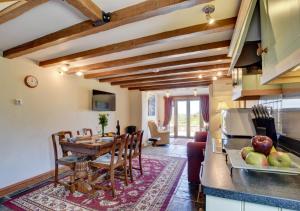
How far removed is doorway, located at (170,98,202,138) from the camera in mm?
8469

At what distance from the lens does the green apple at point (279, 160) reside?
0.93m

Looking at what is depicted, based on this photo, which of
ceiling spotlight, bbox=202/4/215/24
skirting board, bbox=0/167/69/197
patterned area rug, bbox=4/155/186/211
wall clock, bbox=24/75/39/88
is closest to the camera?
ceiling spotlight, bbox=202/4/215/24

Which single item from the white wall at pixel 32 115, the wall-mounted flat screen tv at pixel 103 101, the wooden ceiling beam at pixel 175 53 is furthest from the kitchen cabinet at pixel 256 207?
the wall-mounted flat screen tv at pixel 103 101

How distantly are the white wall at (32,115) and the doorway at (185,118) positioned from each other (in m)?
5.38

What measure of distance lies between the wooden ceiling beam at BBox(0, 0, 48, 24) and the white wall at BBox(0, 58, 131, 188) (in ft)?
4.91

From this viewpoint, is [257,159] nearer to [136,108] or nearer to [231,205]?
[231,205]

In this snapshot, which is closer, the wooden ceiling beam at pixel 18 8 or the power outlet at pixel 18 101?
the wooden ceiling beam at pixel 18 8

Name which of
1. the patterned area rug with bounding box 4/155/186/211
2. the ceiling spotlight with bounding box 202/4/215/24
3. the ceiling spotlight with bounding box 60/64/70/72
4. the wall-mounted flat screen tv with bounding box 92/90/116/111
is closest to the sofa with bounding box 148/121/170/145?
the wall-mounted flat screen tv with bounding box 92/90/116/111

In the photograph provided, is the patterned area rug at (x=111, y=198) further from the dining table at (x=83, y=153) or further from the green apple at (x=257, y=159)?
the green apple at (x=257, y=159)

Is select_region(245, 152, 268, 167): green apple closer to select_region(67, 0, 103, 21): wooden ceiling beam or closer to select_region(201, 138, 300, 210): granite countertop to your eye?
select_region(201, 138, 300, 210): granite countertop

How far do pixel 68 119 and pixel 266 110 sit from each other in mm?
3790

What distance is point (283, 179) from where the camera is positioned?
34.6 inches

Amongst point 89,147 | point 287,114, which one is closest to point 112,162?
point 89,147

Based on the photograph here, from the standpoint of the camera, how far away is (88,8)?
1481 millimetres
